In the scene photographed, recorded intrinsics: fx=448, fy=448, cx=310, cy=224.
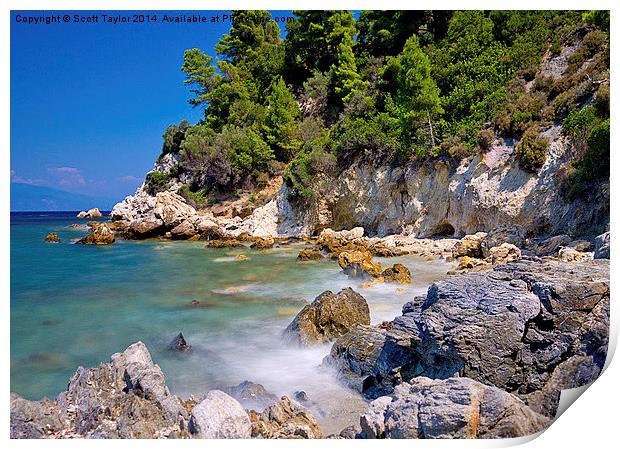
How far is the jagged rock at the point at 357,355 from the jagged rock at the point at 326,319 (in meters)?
0.70

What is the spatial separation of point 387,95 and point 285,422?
17.5 metres

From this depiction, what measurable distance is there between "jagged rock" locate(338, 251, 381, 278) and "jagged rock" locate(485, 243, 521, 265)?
2577 mm

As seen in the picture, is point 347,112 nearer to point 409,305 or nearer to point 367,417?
point 409,305

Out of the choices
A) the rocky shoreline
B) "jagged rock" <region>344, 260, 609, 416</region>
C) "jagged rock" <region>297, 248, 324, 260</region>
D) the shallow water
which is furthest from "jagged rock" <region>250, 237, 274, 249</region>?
"jagged rock" <region>344, 260, 609, 416</region>

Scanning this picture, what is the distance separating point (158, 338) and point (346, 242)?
8.94 metres

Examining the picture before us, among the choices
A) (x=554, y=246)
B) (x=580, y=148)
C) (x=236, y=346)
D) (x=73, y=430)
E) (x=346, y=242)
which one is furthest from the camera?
(x=346, y=242)

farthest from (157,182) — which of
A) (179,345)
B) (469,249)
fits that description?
(179,345)

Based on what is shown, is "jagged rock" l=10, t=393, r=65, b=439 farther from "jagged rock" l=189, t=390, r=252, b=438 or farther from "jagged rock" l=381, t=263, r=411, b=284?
"jagged rock" l=381, t=263, r=411, b=284

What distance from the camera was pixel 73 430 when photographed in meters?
3.80

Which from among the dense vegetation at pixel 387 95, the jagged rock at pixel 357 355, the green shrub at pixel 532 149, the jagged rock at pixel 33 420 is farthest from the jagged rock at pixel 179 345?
the green shrub at pixel 532 149

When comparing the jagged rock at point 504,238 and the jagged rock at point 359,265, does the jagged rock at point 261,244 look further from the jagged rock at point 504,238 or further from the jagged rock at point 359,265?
the jagged rock at point 504,238

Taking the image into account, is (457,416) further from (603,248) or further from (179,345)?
(179,345)

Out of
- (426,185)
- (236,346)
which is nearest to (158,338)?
(236,346)

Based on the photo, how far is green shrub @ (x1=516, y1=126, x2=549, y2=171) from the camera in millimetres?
11906
